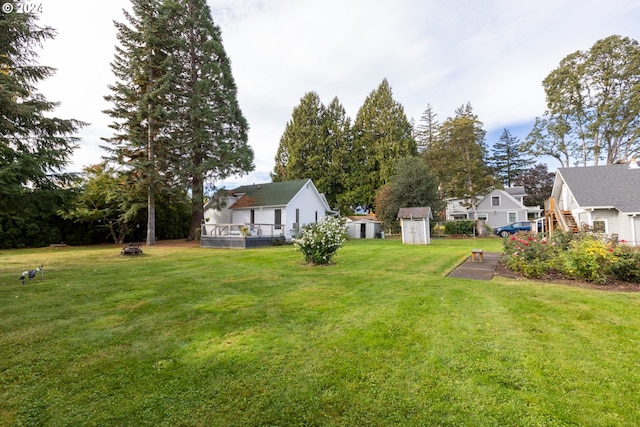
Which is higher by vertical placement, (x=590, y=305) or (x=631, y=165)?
(x=631, y=165)

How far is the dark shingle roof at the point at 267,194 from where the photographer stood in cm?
2177

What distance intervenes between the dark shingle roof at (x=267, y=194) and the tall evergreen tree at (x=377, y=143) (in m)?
13.2

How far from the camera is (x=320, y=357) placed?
3.26 m

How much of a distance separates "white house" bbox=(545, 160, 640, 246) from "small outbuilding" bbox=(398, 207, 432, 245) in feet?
23.8

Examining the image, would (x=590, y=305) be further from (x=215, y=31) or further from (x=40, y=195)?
(x=215, y=31)

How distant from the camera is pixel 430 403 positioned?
2451 millimetres

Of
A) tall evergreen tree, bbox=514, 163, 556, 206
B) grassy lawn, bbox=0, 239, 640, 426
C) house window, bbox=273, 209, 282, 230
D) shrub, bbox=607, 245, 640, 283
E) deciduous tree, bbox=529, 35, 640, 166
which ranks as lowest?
grassy lawn, bbox=0, 239, 640, 426

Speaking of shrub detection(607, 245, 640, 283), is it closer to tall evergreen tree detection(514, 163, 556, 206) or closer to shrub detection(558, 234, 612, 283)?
shrub detection(558, 234, 612, 283)

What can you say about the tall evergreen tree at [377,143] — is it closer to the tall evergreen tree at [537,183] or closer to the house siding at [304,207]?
the house siding at [304,207]

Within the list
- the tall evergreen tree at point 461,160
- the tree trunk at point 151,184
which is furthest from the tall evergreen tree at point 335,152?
the tree trunk at point 151,184

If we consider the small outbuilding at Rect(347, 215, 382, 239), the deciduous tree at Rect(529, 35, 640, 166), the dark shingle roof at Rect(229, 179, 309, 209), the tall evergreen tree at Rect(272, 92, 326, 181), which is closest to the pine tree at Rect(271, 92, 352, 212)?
the tall evergreen tree at Rect(272, 92, 326, 181)

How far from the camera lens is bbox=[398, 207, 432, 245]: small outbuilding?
65.5ft

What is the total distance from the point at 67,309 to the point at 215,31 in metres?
24.5

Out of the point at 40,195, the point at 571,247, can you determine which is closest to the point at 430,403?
the point at 571,247
